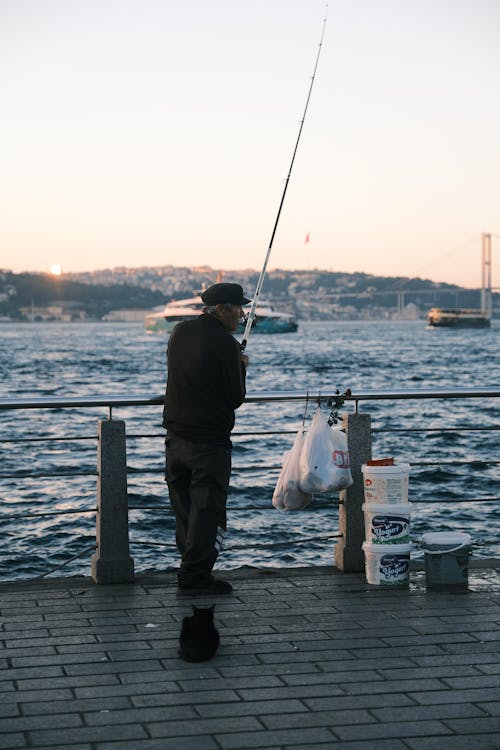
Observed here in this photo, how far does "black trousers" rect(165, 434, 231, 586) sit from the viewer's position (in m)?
5.65

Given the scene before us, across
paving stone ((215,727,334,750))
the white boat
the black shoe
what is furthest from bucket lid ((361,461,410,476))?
the white boat

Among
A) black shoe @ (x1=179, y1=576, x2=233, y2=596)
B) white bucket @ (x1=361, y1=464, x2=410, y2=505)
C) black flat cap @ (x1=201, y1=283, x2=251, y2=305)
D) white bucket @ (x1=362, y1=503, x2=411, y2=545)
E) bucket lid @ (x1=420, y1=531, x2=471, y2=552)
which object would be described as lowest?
black shoe @ (x1=179, y1=576, x2=233, y2=596)

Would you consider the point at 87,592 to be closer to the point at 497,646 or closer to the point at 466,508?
the point at 497,646

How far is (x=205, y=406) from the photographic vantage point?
5.61m

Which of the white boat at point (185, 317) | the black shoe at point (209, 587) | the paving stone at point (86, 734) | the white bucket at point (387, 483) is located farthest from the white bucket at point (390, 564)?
the white boat at point (185, 317)

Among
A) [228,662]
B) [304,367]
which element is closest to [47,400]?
[228,662]

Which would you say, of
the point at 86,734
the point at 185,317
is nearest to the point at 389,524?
the point at 86,734

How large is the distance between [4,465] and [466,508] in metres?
10.2

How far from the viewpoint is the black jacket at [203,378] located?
557 centimetres

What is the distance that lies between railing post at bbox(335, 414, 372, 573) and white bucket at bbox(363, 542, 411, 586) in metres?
0.36

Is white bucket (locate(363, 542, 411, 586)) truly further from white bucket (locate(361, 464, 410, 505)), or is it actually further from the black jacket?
the black jacket

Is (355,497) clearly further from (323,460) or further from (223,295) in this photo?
(223,295)

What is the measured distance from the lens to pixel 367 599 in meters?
5.86

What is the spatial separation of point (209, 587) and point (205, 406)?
36.9 inches
